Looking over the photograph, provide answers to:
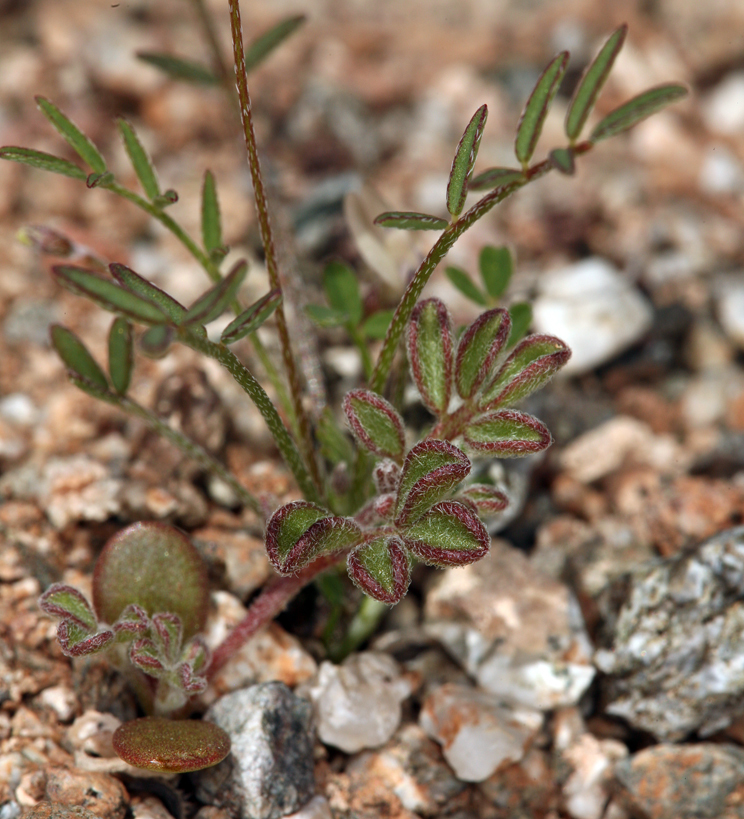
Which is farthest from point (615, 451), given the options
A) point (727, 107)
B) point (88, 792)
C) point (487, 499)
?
point (727, 107)

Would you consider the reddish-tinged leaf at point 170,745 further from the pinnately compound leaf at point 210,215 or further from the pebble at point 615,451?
the pebble at point 615,451

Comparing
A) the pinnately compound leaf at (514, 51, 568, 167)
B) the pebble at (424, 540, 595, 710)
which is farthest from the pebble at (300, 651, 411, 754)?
the pinnately compound leaf at (514, 51, 568, 167)

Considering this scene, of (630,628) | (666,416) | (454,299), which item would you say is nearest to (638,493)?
(666,416)

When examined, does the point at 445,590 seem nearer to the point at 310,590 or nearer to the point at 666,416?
the point at 310,590

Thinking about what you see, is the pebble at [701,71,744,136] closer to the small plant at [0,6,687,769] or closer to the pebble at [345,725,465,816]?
the small plant at [0,6,687,769]

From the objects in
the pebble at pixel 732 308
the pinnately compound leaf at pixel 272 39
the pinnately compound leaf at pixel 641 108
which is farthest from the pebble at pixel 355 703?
the pebble at pixel 732 308

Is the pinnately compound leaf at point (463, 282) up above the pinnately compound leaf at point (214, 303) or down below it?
above
